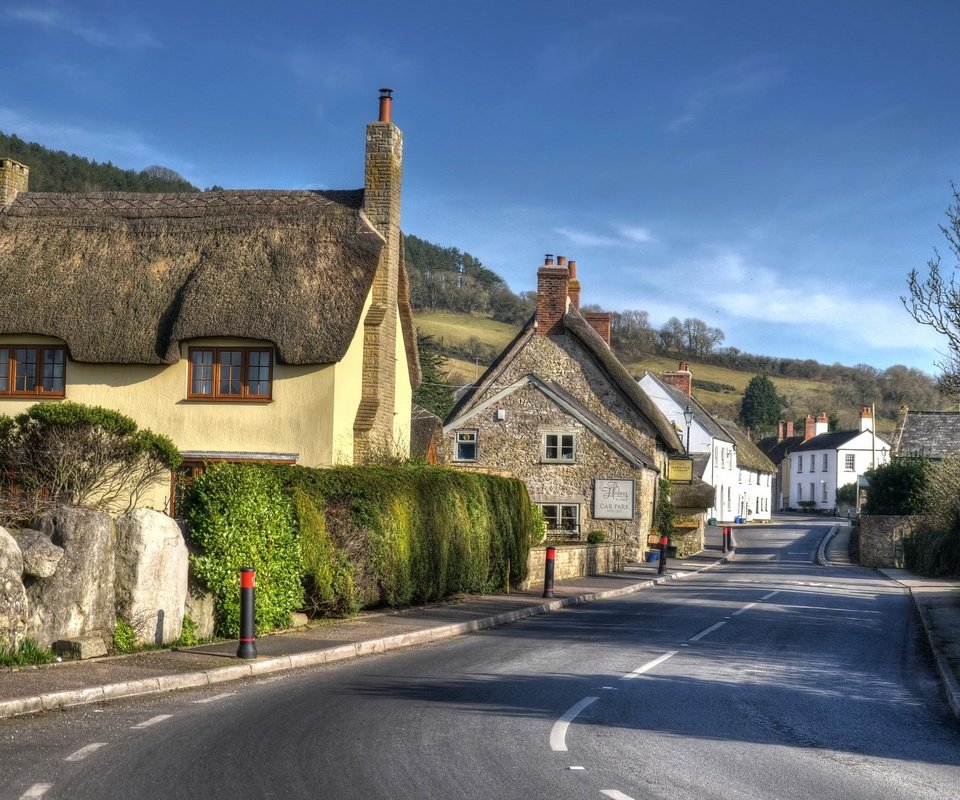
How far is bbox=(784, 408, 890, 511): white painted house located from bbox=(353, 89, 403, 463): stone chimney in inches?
2672

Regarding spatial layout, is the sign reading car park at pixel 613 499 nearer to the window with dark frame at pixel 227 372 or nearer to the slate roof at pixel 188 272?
the slate roof at pixel 188 272

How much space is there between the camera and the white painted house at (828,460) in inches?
3588

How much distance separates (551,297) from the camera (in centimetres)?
4181

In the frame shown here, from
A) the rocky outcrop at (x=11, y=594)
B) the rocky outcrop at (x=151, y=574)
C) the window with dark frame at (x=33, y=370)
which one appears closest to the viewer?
the rocky outcrop at (x=11, y=594)

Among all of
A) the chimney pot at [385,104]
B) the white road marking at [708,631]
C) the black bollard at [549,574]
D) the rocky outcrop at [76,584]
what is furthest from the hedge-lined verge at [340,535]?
the chimney pot at [385,104]

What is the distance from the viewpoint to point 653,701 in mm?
10234

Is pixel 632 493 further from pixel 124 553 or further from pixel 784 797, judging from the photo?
pixel 784 797

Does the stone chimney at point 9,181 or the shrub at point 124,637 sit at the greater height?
the stone chimney at point 9,181

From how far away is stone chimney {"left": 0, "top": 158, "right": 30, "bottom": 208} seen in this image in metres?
28.6

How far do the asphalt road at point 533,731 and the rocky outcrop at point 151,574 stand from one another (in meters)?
2.07

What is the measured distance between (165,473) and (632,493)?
21.5 metres

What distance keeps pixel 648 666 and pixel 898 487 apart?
3520cm

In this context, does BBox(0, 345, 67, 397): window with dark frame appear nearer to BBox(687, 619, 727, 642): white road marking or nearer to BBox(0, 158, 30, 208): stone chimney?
BBox(0, 158, 30, 208): stone chimney

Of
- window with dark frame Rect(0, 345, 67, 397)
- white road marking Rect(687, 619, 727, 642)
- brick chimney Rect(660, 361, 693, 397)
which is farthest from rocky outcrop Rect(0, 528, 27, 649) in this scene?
brick chimney Rect(660, 361, 693, 397)
